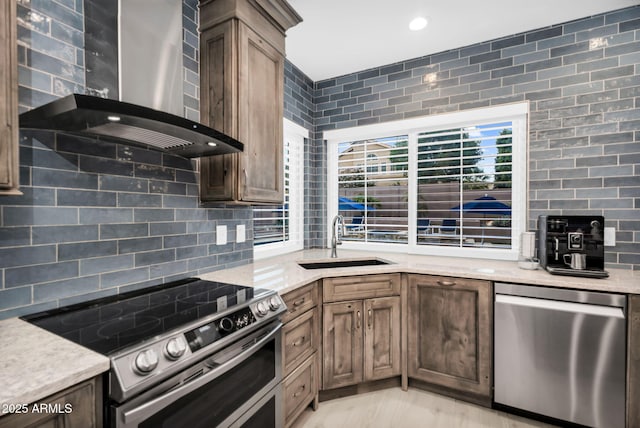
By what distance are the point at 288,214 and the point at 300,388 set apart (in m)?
1.69

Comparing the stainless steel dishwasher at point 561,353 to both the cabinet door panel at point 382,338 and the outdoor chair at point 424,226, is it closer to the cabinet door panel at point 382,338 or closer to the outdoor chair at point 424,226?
the cabinet door panel at point 382,338

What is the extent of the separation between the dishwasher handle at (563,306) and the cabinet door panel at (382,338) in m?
0.72

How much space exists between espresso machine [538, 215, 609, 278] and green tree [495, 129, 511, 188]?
0.54m

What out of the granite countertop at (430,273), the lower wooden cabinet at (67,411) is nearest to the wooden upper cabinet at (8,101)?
the lower wooden cabinet at (67,411)

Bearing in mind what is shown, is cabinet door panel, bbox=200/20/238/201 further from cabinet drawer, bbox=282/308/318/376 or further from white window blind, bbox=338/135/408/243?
white window blind, bbox=338/135/408/243

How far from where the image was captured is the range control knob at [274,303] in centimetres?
148

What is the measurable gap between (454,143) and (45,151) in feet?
9.41

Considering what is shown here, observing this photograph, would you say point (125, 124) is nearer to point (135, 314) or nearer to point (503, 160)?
point (135, 314)

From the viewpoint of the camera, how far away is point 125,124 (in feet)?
3.78

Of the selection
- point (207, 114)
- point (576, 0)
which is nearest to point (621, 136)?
point (576, 0)

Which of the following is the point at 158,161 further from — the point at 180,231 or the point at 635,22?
the point at 635,22

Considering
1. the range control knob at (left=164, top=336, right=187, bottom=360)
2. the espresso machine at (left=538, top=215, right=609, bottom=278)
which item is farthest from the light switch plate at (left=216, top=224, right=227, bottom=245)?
the espresso machine at (left=538, top=215, right=609, bottom=278)

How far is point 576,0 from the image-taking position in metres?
2.07

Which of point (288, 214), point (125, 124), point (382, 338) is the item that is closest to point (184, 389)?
point (125, 124)
